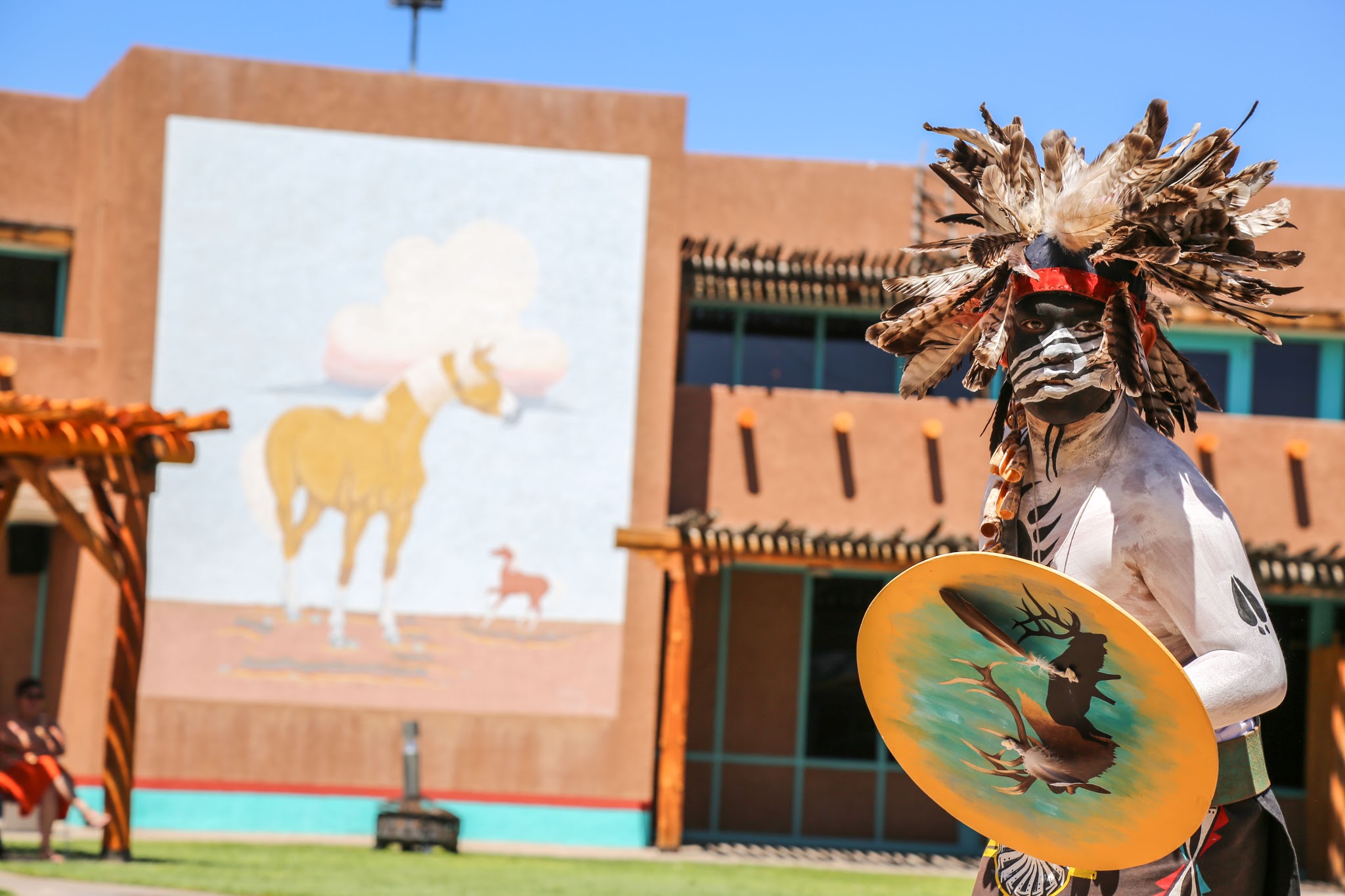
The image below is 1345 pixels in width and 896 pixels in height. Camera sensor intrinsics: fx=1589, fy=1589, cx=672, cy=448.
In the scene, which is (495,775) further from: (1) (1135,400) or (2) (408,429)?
(1) (1135,400)

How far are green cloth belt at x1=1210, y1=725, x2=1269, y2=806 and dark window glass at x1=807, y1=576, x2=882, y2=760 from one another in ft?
43.9

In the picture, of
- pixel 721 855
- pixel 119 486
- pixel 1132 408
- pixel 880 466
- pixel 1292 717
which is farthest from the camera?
pixel 1292 717

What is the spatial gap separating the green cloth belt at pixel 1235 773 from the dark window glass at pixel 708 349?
1367 cm

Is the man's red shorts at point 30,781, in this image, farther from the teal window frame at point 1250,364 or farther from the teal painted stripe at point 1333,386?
the teal painted stripe at point 1333,386

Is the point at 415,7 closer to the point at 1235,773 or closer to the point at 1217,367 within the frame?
the point at 1217,367

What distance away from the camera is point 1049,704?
2785 mm

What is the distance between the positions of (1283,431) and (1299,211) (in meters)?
2.67

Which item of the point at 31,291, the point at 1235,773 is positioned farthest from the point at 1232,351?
the point at 1235,773

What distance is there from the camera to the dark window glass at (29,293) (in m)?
16.2

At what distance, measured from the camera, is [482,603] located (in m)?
15.0

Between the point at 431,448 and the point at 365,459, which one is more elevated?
the point at 431,448

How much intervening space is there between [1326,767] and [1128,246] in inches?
524

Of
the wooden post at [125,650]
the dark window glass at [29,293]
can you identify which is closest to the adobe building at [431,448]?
the dark window glass at [29,293]

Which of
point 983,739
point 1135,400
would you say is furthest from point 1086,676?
point 1135,400
